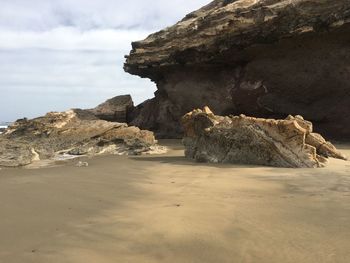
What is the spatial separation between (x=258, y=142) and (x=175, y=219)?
15.5 feet

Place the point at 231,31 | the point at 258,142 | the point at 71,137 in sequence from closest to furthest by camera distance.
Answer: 1. the point at 258,142
2. the point at 71,137
3. the point at 231,31

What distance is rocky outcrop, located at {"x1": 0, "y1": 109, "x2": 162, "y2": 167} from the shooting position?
1144cm

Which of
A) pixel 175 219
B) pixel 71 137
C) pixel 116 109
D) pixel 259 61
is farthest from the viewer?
pixel 116 109

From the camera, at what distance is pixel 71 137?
12844 mm

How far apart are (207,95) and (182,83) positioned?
1.24 m

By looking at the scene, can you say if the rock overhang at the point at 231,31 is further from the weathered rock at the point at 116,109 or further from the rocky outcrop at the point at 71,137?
the rocky outcrop at the point at 71,137

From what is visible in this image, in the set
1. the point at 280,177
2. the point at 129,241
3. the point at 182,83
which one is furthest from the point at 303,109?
the point at 129,241

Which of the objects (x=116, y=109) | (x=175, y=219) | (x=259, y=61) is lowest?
(x=175, y=219)

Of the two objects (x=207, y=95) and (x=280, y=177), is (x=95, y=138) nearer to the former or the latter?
(x=207, y=95)

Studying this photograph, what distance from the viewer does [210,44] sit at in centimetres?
1497

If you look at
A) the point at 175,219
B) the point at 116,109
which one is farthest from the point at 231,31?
the point at 175,219

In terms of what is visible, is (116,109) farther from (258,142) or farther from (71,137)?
(258,142)

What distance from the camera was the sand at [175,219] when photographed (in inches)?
114

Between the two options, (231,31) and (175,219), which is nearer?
(175,219)
